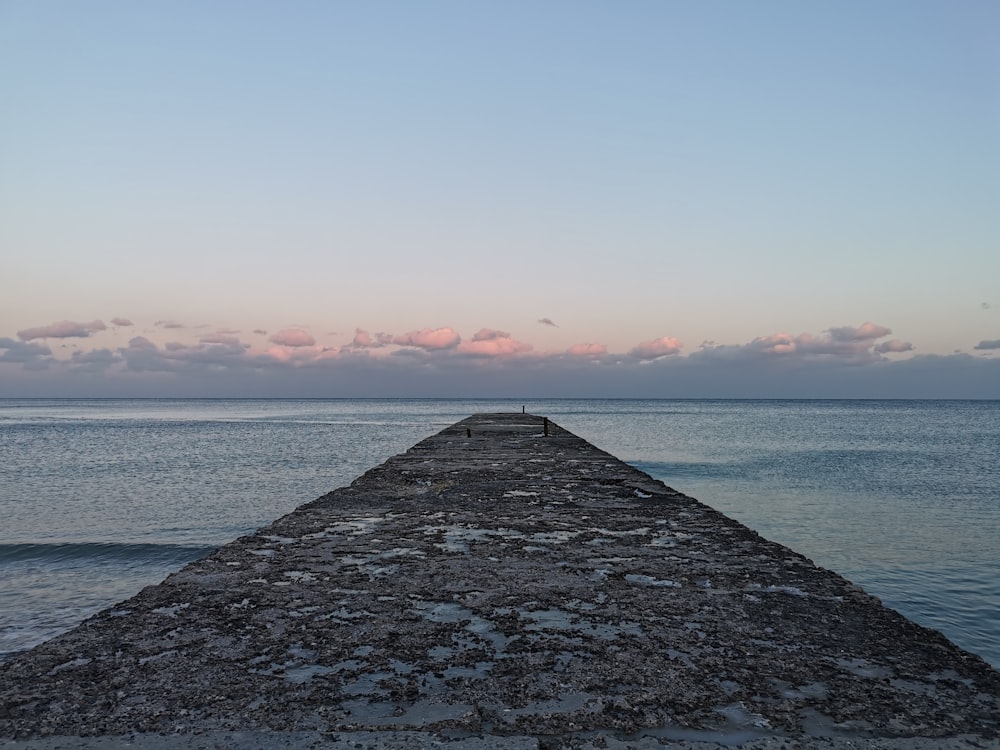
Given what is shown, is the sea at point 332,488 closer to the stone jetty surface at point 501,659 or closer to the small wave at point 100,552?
the small wave at point 100,552

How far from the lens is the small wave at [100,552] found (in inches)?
434

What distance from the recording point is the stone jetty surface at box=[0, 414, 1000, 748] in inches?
111

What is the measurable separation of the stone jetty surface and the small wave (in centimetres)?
606

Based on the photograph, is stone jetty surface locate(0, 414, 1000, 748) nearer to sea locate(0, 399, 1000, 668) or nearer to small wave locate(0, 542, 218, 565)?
sea locate(0, 399, 1000, 668)

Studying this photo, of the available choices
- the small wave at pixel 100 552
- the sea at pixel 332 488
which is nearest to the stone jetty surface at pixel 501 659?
the sea at pixel 332 488

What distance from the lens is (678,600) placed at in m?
4.54

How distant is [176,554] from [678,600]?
31.2ft

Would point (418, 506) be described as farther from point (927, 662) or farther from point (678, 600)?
point (927, 662)

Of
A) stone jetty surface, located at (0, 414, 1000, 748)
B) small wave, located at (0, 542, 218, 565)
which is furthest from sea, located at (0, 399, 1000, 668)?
stone jetty surface, located at (0, 414, 1000, 748)

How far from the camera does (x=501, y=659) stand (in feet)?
11.5

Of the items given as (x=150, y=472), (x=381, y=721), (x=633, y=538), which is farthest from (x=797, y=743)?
(x=150, y=472)

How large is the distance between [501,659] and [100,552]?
1028cm

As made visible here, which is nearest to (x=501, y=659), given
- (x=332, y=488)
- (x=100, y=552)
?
(x=100, y=552)

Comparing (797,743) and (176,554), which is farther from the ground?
(797,743)
